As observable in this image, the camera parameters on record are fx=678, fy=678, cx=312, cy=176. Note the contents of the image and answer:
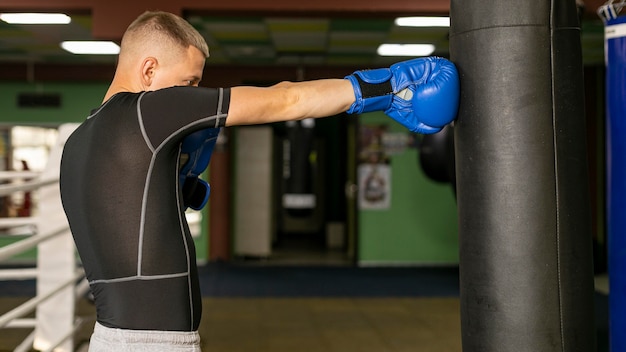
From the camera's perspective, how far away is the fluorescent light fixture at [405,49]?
23.0ft

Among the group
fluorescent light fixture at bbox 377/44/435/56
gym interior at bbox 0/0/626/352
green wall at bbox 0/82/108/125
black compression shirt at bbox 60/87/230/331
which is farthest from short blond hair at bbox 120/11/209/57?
green wall at bbox 0/82/108/125

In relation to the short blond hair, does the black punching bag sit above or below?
below

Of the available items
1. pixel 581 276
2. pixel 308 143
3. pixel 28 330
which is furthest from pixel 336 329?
pixel 308 143

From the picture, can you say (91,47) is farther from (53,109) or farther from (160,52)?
(160,52)

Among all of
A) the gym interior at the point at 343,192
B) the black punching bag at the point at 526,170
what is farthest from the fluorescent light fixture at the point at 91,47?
the black punching bag at the point at 526,170

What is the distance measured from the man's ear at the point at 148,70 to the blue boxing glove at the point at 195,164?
0.50 feet

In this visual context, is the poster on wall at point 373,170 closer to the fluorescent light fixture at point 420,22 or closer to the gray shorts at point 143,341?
the fluorescent light fixture at point 420,22

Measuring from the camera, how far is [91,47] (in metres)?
7.04

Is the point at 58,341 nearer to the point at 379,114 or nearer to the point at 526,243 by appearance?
the point at 526,243

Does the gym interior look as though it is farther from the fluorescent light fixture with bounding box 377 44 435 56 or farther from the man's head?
the man's head

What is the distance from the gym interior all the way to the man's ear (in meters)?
0.65

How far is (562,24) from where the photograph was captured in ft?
4.54

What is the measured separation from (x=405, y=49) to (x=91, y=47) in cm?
328

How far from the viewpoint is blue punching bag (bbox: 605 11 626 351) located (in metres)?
2.68
